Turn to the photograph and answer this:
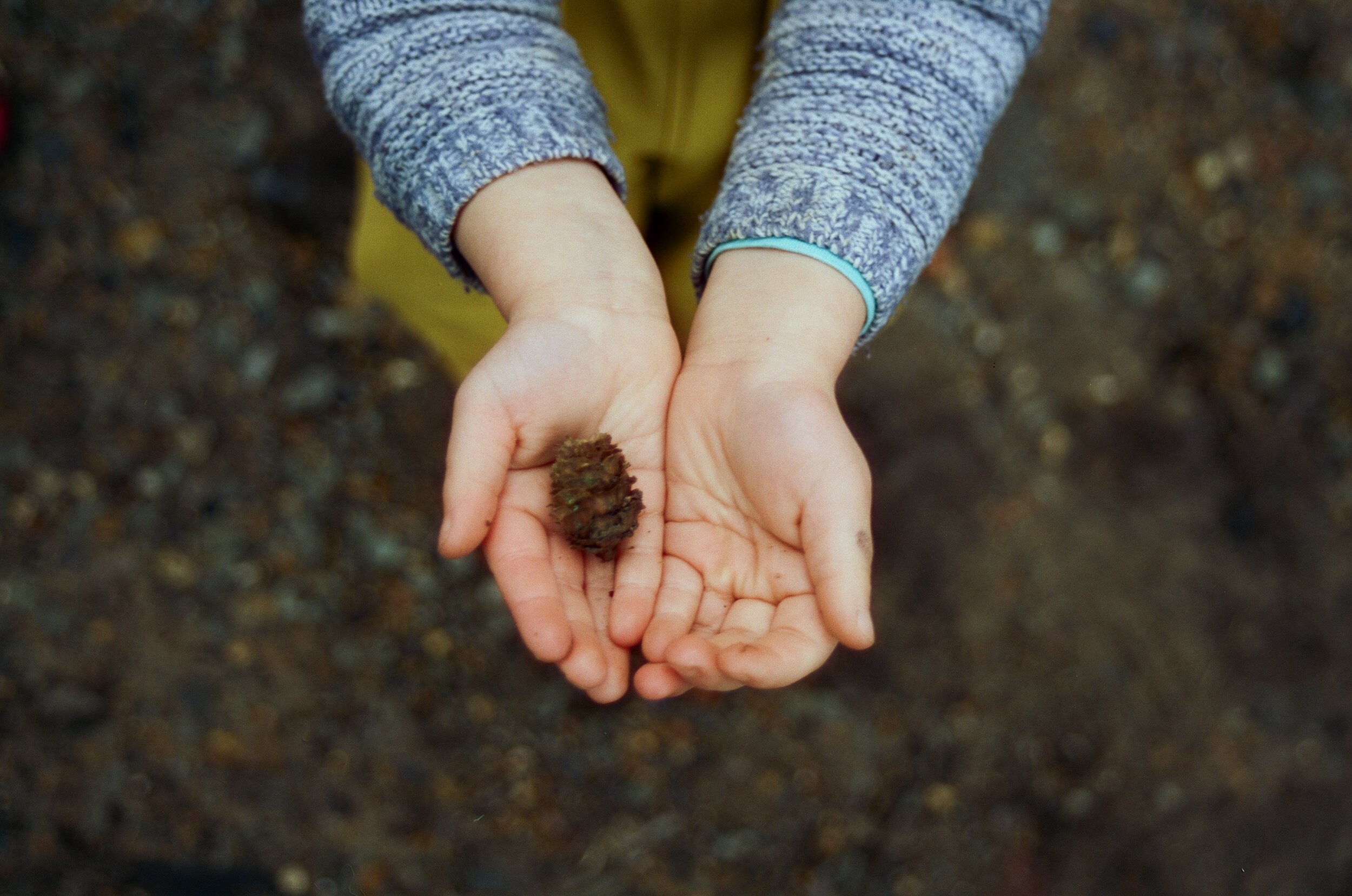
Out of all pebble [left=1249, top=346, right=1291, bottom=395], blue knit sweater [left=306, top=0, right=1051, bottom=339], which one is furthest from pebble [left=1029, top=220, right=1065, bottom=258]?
blue knit sweater [left=306, top=0, right=1051, bottom=339]

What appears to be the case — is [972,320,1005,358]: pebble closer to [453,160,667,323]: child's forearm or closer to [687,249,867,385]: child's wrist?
[687,249,867,385]: child's wrist

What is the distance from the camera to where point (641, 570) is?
182 centimetres

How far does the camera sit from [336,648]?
3.05 metres

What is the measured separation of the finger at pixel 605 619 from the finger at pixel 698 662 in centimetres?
13

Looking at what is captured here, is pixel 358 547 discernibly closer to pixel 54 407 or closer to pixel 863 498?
pixel 54 407

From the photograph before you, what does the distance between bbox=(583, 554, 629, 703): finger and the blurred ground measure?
1.35 meters

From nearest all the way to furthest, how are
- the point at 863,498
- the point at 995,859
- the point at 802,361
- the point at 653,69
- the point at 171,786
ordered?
the point at 863,498, the point at 802,361, the point at 653,69, the point at 171,786, the point at 995,859

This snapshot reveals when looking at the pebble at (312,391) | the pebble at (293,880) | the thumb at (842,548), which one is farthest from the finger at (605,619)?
the pebble at (312,391)

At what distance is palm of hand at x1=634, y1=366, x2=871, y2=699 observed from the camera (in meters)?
1.61

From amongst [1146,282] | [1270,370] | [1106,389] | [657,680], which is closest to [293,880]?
[657,680]

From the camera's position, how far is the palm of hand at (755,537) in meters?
1.61

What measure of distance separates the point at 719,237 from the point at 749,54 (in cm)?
54

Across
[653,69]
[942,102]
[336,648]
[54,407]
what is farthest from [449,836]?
[942,102]

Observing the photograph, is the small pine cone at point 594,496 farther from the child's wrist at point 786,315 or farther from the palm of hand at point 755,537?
the child's wrist at point 786,315
